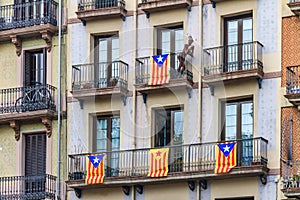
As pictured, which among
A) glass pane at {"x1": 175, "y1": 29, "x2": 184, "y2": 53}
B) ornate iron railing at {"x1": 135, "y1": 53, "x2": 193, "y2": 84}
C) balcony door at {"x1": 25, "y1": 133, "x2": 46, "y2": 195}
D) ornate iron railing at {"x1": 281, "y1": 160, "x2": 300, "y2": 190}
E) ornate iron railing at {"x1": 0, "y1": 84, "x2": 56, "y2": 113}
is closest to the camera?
ornate iron railing at {"x1": 281, "y1": 160, "x2": 300, "y2": 190}

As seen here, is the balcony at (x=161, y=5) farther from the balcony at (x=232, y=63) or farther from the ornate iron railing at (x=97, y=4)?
the balcony at (x=232, y=63)

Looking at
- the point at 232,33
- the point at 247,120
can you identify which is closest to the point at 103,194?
the point at 247,120

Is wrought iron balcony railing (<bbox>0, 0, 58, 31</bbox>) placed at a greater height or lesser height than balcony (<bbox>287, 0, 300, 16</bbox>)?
greater

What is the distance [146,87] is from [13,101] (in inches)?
254

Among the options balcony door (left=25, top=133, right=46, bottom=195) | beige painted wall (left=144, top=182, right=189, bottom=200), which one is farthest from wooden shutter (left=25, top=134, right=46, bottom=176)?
beige painted wall (left=144, top=182, right=189, bottom=200)

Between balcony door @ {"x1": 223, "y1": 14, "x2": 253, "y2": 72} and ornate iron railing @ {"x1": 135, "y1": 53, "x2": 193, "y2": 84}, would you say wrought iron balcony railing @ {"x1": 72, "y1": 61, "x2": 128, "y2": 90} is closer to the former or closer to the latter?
ornate iron railing @ {"x1": 135, "y1": 53, "x2": 193, "y2": 84}

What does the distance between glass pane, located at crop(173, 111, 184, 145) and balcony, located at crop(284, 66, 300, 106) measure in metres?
5.08

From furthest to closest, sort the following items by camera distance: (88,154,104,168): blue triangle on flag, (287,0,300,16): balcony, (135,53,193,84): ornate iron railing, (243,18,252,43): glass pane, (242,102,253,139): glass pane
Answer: (88,154,104,168): blue triangle on flag, (135,53,193,84): ornate iron railing, (243,18,252,43): glass pane, (242,102,253,139): glass pane, (287,0,300,16): balcony

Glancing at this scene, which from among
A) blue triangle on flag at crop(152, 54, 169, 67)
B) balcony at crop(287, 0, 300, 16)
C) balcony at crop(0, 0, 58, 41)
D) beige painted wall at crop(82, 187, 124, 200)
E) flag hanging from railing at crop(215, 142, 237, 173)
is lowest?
beige painted wall at crop(82, 187, 124, 200)

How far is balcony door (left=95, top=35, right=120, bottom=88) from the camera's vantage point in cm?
5556

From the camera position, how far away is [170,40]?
5519cm

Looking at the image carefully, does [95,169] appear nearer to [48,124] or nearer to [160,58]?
[48,124]

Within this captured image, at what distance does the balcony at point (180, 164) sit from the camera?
51.6m

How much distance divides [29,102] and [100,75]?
3.34 meters
